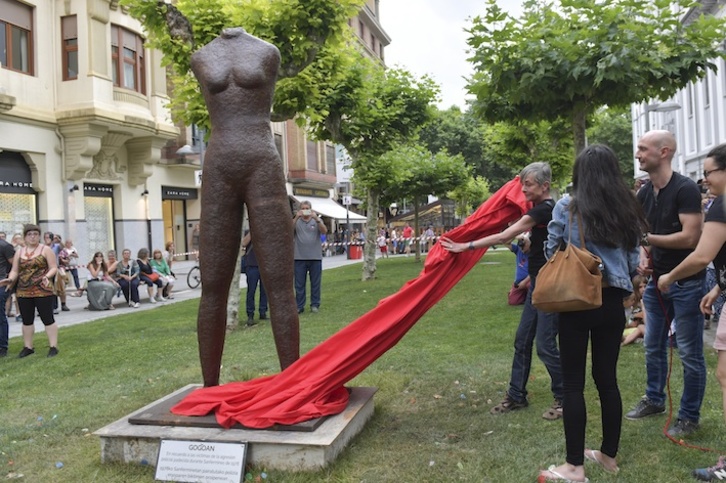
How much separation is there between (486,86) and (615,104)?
5.42ft

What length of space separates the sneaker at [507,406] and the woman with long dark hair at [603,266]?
1.35 metres

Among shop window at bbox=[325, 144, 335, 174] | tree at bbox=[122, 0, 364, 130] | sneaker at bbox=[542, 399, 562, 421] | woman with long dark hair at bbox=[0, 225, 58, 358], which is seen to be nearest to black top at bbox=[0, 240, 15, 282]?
woman with long dark hair at bbox=[0, 225, 58, 358]

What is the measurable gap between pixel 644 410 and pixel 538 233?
153 centimetres

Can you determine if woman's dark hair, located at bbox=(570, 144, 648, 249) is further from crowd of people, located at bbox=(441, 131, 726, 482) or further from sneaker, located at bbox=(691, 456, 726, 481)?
sneaker, located at bbox=(691, 456, 726, 481)

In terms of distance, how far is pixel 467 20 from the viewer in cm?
815

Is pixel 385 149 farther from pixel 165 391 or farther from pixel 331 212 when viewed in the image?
pixel 331 212

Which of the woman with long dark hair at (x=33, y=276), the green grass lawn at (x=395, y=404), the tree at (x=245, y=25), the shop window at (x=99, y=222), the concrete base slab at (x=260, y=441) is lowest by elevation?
the green grass lawn at (x=395, y=404)

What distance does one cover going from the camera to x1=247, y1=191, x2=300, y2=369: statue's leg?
14.9 feet

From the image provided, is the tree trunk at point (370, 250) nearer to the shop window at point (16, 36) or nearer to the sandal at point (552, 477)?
the shop window at point (16, 36)

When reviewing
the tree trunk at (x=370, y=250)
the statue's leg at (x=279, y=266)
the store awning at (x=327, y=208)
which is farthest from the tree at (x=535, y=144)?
the store awning at (x=327, y=208)

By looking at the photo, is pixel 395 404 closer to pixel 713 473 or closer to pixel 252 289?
pixel 713 473

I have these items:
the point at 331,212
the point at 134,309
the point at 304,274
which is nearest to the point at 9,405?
the point at 304,274

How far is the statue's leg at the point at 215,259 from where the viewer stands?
455 cm

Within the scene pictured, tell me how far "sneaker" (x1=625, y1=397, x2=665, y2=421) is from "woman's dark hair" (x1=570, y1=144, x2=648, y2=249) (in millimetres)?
1757
